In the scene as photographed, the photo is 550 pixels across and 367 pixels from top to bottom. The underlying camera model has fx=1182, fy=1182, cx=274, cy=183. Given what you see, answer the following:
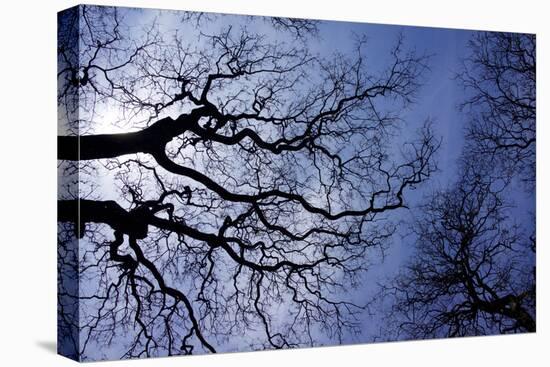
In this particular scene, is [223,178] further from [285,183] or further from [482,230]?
[482,230]

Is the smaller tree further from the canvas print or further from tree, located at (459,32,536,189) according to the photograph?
tree, located at (459,32,536,189)

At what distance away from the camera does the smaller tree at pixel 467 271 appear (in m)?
8.20

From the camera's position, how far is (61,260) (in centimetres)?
741

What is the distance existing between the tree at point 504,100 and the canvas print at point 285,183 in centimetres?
1

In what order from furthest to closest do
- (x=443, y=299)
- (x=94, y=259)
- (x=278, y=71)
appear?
1. (x=443, y=299)
2. (x=278, y=71)
3. (x=94, y=259)

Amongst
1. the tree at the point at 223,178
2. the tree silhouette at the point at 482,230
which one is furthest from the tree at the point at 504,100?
the tree at the point at 223,178

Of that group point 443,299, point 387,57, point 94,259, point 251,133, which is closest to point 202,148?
point 251,133

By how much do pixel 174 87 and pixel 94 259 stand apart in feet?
3.90

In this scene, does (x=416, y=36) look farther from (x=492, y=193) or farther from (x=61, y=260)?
(x=61, y=260)

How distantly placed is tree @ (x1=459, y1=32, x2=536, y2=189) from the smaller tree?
0.74ft

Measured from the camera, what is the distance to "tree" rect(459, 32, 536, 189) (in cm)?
838

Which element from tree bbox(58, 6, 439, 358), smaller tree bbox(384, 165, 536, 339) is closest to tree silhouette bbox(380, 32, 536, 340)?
smaller tree bbox(384, 165, 536, 339)

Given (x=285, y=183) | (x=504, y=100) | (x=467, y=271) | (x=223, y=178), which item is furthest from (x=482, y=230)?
(x=223, y=178)

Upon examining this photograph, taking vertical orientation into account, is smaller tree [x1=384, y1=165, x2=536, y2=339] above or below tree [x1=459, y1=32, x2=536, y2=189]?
below
